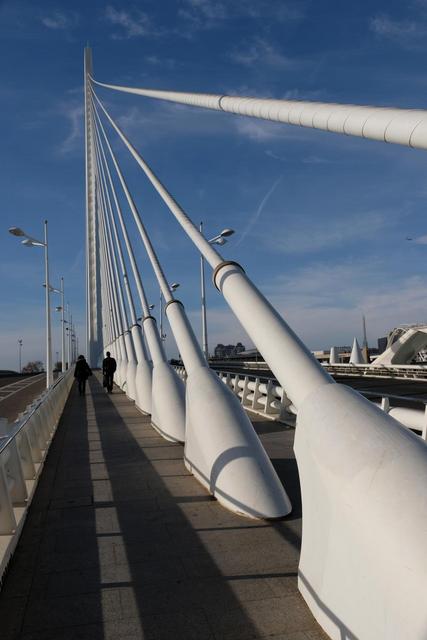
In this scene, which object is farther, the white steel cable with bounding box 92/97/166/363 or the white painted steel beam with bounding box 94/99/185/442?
the white steel cable with bounding box 92/97/166/363

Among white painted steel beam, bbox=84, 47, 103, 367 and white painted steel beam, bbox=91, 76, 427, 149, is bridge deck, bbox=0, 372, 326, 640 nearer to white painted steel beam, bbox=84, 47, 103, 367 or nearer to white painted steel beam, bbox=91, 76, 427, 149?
white painted steel beam, bbox=91, 76, 427, 149

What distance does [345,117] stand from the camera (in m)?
4.63

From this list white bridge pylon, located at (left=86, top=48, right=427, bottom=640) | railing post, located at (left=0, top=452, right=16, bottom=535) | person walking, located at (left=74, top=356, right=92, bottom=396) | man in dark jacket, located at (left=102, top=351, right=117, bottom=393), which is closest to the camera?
white bridge pylon, located at (left=86, top=48, right=427, bottom=640)

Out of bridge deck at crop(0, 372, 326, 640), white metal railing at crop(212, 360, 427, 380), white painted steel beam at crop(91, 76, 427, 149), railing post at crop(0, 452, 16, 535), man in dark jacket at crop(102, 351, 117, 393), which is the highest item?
white painted steel beam at crop(91, 76, 427, 149)

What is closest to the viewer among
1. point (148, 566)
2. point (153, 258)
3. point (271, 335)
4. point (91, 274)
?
point (148, 566)

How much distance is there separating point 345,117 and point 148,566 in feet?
12.8

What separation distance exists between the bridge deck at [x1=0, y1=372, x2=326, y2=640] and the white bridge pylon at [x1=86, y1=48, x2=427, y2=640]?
351 millimetres

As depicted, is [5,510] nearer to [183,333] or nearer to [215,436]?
[215,436]

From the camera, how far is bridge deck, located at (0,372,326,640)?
3920 millimetres

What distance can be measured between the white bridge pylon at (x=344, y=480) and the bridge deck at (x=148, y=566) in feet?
1.15

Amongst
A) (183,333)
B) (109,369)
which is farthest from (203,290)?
(183,333)

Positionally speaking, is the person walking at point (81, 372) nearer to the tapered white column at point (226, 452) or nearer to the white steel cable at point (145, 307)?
the white steel cable at point (145, 307)

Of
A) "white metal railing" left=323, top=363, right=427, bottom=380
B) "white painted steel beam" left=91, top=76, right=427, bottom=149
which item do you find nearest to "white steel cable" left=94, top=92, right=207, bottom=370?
"white painted steel beam" left=91, top=76, right=427, bottom=149

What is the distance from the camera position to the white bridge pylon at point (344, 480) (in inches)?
121
